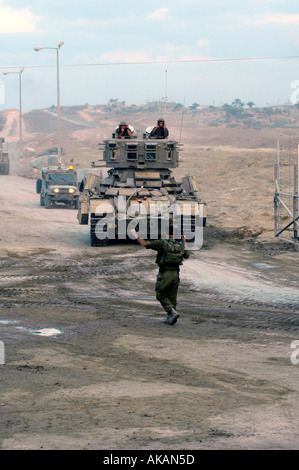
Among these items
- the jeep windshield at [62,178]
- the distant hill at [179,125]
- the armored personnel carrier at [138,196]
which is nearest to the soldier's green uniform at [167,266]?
the armored personnel carrier at [138,196]

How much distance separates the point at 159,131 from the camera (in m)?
22.0

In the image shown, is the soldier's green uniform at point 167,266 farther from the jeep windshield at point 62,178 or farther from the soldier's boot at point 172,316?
the jeep windshield at point 62,178

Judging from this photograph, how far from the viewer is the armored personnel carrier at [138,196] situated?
746 inches

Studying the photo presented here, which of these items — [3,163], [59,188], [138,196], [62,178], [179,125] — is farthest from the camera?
[179,125]

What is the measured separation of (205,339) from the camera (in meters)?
9.98

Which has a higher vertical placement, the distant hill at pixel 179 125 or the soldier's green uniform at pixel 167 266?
the distant hill at pixel 179 125

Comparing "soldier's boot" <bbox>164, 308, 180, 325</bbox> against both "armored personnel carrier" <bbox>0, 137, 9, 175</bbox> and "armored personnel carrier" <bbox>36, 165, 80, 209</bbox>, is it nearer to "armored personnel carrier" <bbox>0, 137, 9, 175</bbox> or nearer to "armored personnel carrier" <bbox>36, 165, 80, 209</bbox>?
"armored personnel carrier" <bbox>36, 165, 80, 209</bbox>

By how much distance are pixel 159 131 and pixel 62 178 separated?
961 centimetres

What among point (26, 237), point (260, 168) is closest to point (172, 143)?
point (26, 237)

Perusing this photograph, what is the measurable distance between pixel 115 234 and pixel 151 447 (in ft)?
44.9

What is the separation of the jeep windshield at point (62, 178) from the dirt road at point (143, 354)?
1254cm

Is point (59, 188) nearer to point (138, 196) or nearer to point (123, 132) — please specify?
point (123, 132)

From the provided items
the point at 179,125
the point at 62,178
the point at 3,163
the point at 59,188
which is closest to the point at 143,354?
the point at 59,188
